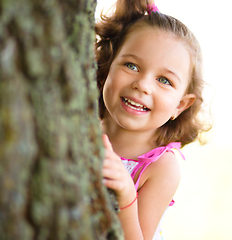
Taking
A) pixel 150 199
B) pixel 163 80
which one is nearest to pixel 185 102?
pixel 163 80

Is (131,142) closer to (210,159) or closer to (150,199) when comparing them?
(150,199)

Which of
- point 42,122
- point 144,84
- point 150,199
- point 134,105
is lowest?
point 150,199

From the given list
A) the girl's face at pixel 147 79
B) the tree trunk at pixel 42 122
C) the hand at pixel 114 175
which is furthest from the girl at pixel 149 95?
the tree trunk at pixel 42 122

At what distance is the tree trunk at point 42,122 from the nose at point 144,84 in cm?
Answer: 70

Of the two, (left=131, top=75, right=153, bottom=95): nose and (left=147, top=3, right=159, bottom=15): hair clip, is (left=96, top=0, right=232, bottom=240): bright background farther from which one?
(left=131, top=75, right=153, bottom=95): nose

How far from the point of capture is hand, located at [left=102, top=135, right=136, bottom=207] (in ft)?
2.10

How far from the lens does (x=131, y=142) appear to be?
1314 millimetres

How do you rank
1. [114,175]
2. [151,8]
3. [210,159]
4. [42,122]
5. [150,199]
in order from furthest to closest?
[210,159]
[151,8]
[150,199]
[114,175]
[42,122]

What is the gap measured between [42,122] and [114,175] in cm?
34

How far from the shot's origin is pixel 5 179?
33 centimetres

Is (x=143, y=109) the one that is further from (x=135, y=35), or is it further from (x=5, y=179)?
(x=5, y=179)

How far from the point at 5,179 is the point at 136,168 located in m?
0.90

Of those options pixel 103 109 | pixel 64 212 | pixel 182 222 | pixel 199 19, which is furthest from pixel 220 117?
pixel 64 212

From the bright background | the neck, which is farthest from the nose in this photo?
the bright background
